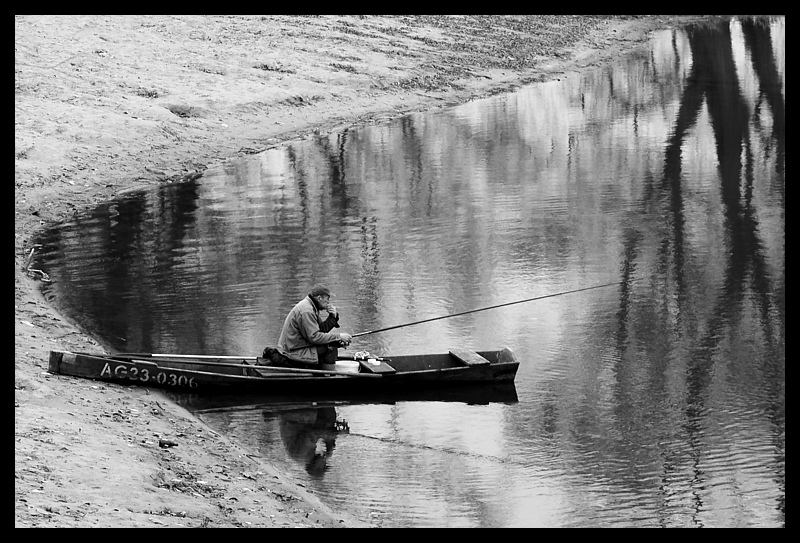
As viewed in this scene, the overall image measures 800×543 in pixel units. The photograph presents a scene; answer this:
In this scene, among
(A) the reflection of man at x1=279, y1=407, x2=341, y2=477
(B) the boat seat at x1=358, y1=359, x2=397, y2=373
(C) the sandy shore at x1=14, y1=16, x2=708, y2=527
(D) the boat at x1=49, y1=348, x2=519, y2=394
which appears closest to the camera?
(C) the sandy shore at x1=14, y1=16, x2=708, y2=527

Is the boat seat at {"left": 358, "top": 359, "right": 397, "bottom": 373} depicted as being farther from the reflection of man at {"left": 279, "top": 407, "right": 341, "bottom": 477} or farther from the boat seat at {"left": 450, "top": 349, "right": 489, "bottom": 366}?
the boat seat at {"left": 450, "top": 349, "right": 489, "bottom": 366}

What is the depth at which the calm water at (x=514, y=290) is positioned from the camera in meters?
12.1

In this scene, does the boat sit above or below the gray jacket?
below

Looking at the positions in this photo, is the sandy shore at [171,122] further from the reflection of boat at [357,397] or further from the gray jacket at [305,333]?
the gray jacket at [305,333]

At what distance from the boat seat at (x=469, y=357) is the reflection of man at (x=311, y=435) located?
171 cm

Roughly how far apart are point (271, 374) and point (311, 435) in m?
1.28

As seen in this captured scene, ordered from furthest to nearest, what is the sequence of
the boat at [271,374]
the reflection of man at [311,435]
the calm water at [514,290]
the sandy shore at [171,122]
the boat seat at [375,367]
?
the boat seat at [375,367]
the boat at [271,374]
the reflection of man at [311,435]
the calm water at [514,290]
the sandy shore at [171,122]

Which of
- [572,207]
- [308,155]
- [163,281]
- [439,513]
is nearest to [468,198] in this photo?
[572,207]

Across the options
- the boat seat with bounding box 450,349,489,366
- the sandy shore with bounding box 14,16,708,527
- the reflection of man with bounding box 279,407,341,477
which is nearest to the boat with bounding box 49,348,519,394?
the boat seat with bounding box 450,349,489,366

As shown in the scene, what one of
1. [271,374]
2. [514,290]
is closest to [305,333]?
[271,374]

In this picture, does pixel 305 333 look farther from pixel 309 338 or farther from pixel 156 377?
pixel 156 377

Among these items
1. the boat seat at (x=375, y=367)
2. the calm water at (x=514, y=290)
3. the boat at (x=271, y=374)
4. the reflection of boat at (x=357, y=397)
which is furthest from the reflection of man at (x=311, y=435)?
the boat seat at (x=375, y=367)

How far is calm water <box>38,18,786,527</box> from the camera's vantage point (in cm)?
1212

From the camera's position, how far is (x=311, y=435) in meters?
13.4
